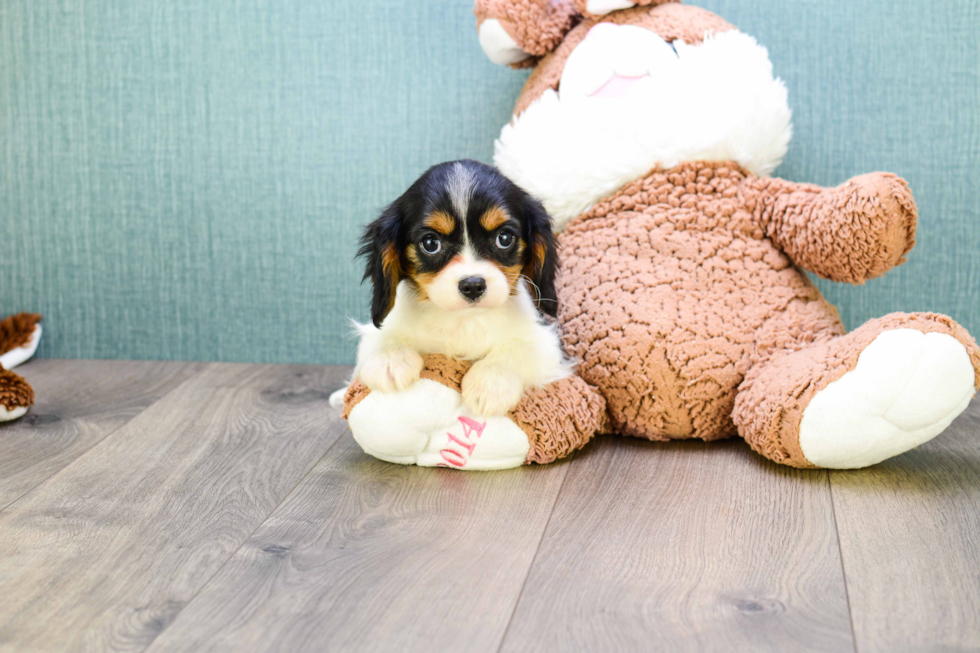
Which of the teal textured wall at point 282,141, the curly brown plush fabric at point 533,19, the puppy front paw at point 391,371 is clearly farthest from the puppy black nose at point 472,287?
the teal textured wall at point 282,141

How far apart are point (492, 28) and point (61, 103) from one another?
4.21ft

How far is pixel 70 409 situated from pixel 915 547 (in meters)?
1.84

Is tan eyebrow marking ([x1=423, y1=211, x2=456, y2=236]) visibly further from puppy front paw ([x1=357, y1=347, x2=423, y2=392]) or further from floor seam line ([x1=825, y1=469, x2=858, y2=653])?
floor seam line ([x1=825, y1=469, x2=858, y2=653])

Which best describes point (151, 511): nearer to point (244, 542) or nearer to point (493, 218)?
point (244, 542)

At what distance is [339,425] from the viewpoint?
2.02 meters

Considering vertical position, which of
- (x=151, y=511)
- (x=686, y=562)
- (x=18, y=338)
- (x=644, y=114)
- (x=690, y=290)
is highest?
(x=644, y=114)

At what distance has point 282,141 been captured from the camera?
2.43 meters

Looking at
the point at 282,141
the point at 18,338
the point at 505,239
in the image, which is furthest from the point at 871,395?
the point at 18,338

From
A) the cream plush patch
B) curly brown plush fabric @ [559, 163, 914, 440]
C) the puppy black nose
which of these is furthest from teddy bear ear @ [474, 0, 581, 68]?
the puppy black nose

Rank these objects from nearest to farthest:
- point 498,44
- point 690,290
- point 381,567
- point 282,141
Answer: point 381,567
point 690,290
point 498,44
point 282,141

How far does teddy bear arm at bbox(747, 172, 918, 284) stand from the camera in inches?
67.6

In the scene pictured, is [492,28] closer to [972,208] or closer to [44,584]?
[972,208]

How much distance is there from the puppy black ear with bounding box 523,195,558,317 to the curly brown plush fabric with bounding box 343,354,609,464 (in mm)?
182

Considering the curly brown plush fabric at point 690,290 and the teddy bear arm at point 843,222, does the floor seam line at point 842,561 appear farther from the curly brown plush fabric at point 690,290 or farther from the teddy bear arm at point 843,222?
the teddy bear arm at point 843,222
